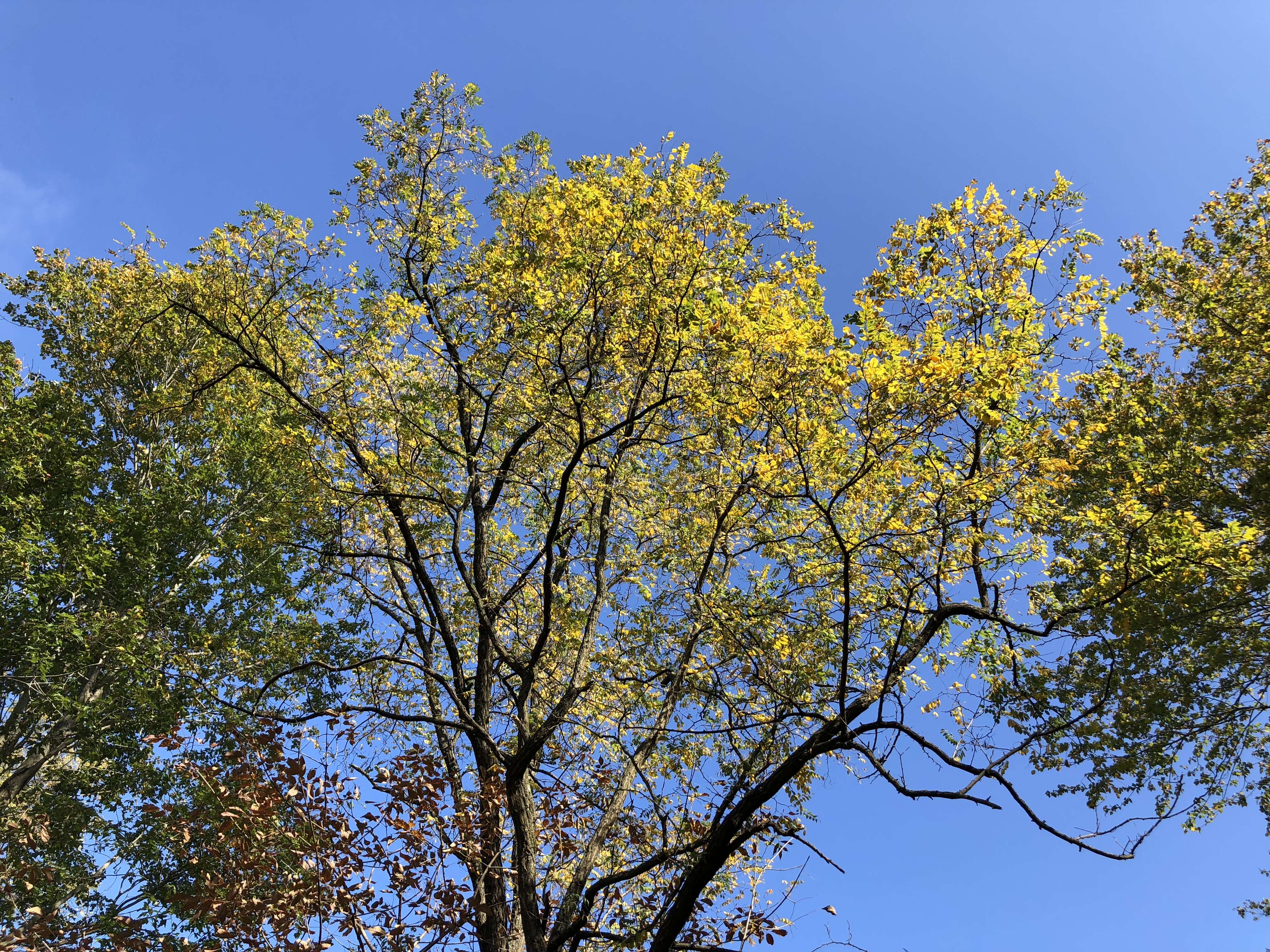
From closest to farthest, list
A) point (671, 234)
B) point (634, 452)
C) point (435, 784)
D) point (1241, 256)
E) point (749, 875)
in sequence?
point (435, 784)
point (671, 234)
point (749, 875)
point (634, 452)
point (1241, 256)

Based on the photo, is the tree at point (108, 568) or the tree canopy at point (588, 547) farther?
the tree at point (108, 568)

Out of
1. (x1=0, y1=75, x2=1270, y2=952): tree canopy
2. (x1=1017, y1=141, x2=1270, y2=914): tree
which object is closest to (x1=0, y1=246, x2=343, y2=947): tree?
(x1=0, y1=75, x2=1270, y2=952): tree canopy

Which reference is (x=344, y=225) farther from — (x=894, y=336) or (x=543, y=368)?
(x=894, y=336)

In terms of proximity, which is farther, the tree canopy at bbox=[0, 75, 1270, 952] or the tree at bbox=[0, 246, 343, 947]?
the tree at bbox=[0, 246, 343, 947]

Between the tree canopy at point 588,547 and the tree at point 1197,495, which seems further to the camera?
the tree at point 1197,495

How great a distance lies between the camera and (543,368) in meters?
7.85

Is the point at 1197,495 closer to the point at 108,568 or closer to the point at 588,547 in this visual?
the point at 588,547

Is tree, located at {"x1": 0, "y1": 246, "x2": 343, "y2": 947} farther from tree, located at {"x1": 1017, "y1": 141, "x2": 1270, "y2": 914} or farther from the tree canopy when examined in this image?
tree, located at {"x1": 1017, "y1": 141, "x2": 1270, "y2": 914}

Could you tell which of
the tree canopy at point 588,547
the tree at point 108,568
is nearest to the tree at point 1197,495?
the tree canopy at point 588,547

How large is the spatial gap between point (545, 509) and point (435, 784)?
3727mm

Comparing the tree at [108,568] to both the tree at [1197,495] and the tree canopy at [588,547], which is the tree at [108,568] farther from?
the tree at [1197,495]

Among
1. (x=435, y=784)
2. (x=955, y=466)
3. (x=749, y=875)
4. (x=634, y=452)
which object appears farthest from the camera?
(x=634, y=452)

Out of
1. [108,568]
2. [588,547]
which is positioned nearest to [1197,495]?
[588,547]

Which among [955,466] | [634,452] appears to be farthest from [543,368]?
[955,466]
